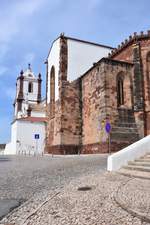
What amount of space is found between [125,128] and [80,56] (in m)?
11.7

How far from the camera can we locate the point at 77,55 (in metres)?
28.7

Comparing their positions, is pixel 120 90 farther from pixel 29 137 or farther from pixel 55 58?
pixel 29 137

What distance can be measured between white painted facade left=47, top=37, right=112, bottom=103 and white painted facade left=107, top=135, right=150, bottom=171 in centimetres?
1752

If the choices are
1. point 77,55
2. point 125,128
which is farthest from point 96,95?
point 77,55

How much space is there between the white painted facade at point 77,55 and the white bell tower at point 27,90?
3409 cm

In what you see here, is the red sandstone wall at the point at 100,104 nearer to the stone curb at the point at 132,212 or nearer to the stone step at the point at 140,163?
the stone step at the point at 140,163

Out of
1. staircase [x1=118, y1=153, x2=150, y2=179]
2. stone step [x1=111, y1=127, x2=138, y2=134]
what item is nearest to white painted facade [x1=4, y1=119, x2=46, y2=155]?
stone step [x1=111, y1=127, x2=138, y2=134]

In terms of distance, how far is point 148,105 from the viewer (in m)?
22.0

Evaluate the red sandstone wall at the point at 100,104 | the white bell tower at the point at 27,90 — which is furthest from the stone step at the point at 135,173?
the white bell tower at the point at 27,90

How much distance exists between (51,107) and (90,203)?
2544 cm

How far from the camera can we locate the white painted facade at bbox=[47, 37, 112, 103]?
28062 millimetres

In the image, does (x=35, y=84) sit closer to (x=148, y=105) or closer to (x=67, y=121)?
(x=67, y=121)

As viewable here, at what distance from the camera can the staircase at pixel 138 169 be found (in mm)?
7879

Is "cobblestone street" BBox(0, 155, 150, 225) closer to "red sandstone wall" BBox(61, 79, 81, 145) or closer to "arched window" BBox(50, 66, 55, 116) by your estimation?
"red sandstone wall" BBox(61, 79, 81, 145)
